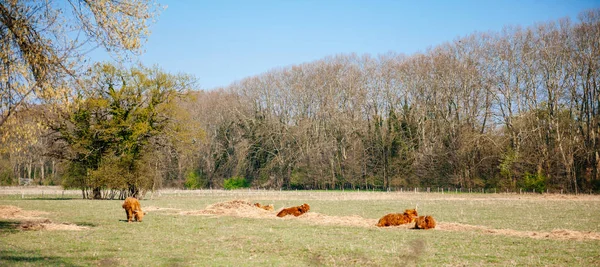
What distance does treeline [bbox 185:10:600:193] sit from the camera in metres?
54.0

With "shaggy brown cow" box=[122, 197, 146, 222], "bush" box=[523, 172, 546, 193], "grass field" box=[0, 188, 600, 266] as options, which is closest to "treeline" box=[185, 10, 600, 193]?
"bush" box=[523, 172, 546, 193]

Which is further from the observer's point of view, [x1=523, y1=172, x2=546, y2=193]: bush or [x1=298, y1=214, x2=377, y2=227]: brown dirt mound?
[x1=523, y1=172, x2=546, y2=193]: bush

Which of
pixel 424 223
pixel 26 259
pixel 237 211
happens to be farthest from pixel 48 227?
pixel 424 223

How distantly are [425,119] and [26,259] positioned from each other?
63.9 meters

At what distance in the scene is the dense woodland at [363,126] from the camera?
1738 inches

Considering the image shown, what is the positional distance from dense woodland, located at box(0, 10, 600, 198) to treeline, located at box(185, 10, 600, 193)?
0.56 feet

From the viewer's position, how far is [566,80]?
181ft

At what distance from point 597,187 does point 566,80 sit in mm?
12761

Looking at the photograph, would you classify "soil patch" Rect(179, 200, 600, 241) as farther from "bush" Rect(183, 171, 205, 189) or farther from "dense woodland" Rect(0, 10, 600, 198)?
"bush" Rect(183, 171, 205, 189)

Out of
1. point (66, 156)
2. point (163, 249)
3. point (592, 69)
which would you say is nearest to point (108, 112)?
point (66, 156)

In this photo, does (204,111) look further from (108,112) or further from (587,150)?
(587,150)

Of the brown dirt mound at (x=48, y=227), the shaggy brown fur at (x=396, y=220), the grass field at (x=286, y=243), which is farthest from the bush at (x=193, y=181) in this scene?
the shaggy brown fur at (x=396, y=220)

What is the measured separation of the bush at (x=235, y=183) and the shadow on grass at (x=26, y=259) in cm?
6644

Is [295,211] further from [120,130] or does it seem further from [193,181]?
[193,181]
